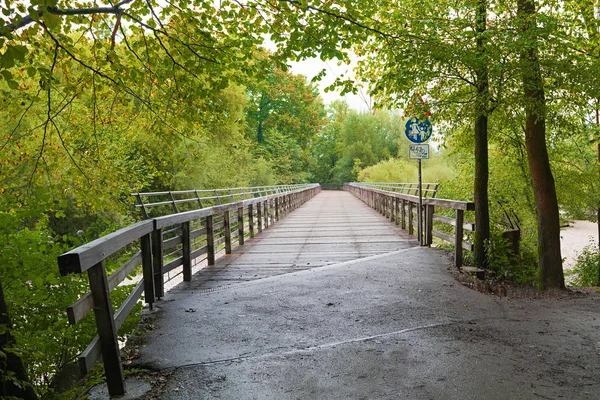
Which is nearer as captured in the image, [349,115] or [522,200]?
A: [522,200]

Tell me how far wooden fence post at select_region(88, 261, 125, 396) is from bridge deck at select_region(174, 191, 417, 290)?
3614 mm

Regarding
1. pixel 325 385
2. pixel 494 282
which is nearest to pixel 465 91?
pixel 494 282

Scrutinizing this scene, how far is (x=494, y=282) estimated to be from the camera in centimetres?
750

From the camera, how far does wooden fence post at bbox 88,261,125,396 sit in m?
3.23

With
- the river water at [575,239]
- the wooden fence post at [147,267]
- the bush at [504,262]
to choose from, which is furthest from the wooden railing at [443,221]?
the river water at [575,239]

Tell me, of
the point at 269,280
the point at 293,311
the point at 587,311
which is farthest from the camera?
the point at 269,280

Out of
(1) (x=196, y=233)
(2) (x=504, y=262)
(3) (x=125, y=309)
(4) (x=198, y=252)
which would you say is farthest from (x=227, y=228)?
(3) (x=125, y=309)

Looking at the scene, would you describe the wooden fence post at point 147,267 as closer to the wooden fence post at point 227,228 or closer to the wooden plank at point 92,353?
the wooden plank at point 92,353

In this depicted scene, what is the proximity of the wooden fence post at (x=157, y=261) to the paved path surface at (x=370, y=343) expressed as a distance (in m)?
0.22

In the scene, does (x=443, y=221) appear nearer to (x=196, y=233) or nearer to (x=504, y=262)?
(x=504, y=262)

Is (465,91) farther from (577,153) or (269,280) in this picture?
(577,153)

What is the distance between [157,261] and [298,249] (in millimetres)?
5229

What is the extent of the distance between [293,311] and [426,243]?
5.68m

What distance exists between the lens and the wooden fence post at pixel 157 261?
5.89 metres
